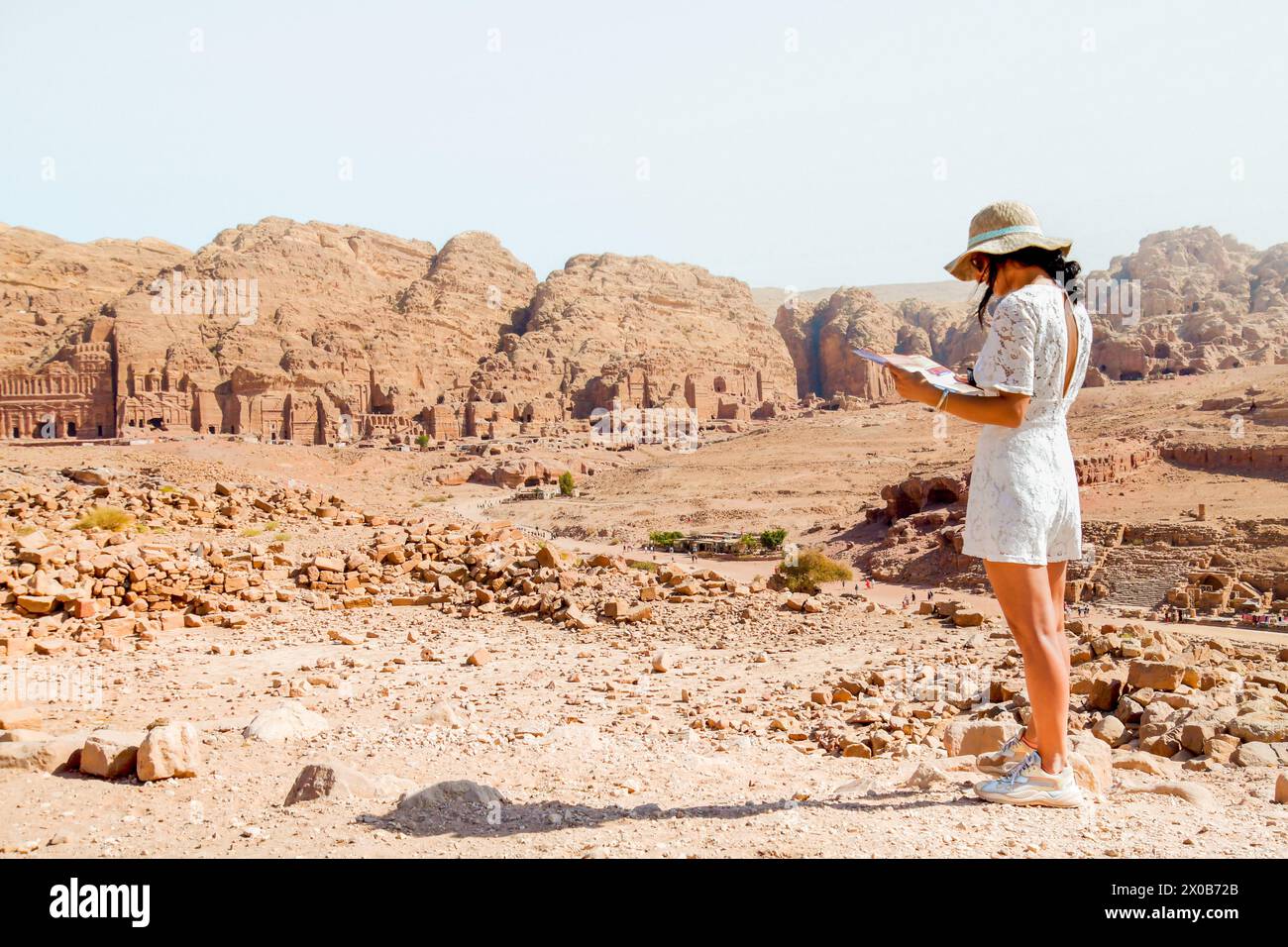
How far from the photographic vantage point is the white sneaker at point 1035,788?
11.4 ft

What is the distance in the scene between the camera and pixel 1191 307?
65625 millimetres

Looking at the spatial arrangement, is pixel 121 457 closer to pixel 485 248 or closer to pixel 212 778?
pixel 212 778

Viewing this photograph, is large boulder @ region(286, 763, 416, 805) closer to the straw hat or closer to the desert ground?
the desert ground

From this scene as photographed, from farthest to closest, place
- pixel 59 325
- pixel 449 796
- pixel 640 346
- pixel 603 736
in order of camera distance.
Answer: pixel 640 346
pixel 59 325
pixel 603 736
pixel 449 796

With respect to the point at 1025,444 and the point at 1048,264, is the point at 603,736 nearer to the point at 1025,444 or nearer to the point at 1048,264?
the point at 1025,444

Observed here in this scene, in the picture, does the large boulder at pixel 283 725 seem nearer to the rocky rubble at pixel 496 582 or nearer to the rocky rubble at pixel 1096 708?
the rocky rubble at pixel 1096 708

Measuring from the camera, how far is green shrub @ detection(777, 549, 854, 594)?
17.9m

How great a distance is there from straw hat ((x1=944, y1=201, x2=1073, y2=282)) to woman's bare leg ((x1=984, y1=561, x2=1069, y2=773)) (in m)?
1.19

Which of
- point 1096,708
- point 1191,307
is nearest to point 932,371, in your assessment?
point 1096,708

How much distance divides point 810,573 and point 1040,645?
1645 centimetres

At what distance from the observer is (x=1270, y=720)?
5512 mm

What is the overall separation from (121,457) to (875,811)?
31331 mm

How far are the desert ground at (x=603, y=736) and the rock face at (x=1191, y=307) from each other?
4437 cm

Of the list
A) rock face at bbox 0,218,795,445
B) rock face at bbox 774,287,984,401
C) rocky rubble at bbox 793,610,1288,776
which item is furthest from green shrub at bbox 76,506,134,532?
rock face at bbox 774,287,984,401
